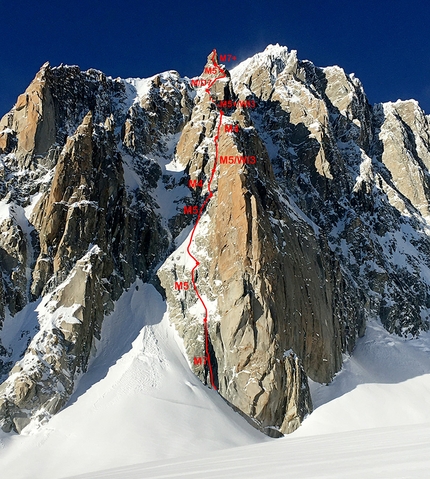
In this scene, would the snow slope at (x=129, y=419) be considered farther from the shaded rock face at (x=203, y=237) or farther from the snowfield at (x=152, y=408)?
the shaded rock face at (x=203, y=237)

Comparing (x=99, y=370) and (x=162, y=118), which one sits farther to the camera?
(x=162, y=118)

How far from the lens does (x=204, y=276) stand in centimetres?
5216

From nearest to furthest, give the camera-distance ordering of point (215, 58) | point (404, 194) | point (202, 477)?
1. point (202, 477)
2. point (215, 58)
3. point (404, 194)

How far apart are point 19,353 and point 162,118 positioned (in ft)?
169

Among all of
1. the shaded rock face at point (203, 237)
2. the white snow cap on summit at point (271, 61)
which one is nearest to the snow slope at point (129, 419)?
the shaded rock face at point (203, 237)

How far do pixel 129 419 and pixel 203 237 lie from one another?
23767 millimetres

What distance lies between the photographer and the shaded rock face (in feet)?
148

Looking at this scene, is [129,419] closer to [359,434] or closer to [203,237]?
[203,237]

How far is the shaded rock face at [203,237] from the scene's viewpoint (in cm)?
4525

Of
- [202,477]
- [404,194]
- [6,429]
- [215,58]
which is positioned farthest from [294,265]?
[404,194]

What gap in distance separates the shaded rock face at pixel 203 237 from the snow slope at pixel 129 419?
70.4 inches

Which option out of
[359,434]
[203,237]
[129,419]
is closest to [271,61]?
[203,237]

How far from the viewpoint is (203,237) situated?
5547 cm

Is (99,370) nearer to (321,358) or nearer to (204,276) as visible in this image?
(204,276)
